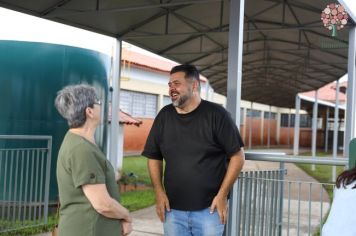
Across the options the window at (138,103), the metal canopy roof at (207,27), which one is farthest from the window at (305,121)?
the metal canopy roof at (207,27)

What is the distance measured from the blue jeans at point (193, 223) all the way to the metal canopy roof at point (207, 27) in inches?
153

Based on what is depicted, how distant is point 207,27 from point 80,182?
686 centimetres

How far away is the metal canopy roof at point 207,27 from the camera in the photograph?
6797mm

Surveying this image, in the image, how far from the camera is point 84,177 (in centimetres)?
220

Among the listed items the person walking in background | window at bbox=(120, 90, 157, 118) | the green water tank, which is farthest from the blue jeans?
window at bbox=(120, 90, 157, 118)

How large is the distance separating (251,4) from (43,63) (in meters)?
3.64

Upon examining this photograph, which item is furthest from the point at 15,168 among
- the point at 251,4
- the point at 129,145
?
the point at 129,145

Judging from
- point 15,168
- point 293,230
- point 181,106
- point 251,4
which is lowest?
point 293,230

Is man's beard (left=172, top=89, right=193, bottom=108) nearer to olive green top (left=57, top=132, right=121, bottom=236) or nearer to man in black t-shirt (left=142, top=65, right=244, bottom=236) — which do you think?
man in black t-shirt (left=142, top=65, right=244, bottom=236)

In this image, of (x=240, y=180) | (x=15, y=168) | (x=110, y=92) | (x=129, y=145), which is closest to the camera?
(x=240, y=180)

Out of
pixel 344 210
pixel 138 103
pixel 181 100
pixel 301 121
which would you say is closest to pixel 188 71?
pixel 181 100

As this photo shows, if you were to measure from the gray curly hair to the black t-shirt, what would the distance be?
83 cm

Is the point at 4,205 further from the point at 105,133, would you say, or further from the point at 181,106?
the point at 181,106

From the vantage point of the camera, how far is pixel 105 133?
8.77m
